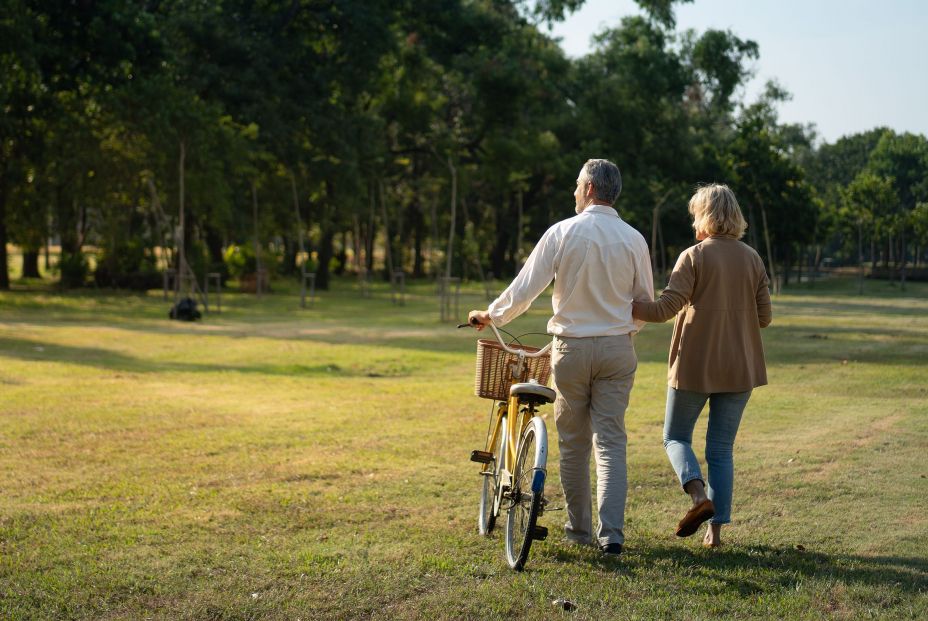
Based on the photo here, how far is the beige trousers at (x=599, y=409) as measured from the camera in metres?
5.48

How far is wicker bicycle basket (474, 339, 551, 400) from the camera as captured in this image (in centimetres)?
564

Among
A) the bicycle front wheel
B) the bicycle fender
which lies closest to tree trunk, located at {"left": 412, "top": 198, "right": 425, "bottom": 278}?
the bicycle front wheel

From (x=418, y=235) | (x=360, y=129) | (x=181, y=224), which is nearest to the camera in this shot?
(x=181, y=224)

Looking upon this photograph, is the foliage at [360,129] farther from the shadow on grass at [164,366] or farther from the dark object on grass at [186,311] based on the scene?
the shadow on grass at [164,366]

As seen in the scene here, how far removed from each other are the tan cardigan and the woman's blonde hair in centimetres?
5

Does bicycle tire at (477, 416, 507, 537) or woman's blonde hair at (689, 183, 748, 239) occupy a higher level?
woman's blonde hair at (689, 183, 748, 239)

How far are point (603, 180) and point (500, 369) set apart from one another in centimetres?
106

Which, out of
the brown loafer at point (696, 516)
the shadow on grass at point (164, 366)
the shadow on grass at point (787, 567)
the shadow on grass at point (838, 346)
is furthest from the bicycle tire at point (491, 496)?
the shadow on grass at point (838, 346)

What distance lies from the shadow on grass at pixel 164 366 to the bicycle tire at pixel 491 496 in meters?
9.28

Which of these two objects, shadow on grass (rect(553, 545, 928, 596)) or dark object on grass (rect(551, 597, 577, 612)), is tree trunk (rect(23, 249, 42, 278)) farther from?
dark object on grass (rect(551, 597, 577, 612))

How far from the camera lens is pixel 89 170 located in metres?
33.3

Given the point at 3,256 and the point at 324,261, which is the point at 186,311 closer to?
the point at 3,256

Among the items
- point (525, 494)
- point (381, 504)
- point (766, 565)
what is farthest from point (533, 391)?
point (381, 504)

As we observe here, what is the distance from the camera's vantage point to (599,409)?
18.1 feet
